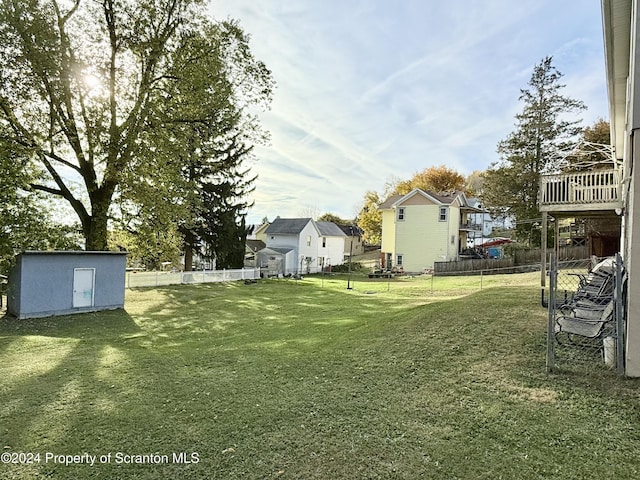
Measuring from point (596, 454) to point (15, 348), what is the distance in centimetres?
1075

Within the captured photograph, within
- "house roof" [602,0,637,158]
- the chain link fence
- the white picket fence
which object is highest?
"house roof" [602,0,637,158]

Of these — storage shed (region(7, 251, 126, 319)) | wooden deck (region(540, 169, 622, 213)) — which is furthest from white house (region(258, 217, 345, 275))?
wooden deck (region(540, 169, 622, 213))

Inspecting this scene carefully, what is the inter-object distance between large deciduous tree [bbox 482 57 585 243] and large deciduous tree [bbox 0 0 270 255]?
23248mm

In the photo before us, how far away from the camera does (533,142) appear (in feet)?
96.5

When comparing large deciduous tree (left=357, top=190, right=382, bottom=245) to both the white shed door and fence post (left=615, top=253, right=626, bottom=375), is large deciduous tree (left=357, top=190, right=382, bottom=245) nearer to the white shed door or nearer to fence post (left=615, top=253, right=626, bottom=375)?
the white shed door

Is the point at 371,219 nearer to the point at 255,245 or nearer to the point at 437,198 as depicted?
the point at 437,198

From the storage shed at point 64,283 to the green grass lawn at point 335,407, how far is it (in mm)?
4682

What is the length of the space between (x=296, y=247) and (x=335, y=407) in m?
32.0

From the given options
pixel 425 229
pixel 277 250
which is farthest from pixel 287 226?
pixel 425 229

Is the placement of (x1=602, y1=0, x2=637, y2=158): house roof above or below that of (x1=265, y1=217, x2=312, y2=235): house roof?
above

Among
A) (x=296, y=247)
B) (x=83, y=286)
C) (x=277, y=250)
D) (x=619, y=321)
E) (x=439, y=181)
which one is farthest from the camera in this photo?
(x=439, y=181)

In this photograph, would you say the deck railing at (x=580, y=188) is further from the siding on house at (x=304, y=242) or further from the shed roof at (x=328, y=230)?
the shed roof at (x=328, y=230)

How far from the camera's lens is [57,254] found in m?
13.0

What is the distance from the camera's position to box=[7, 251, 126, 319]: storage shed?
480 inches
